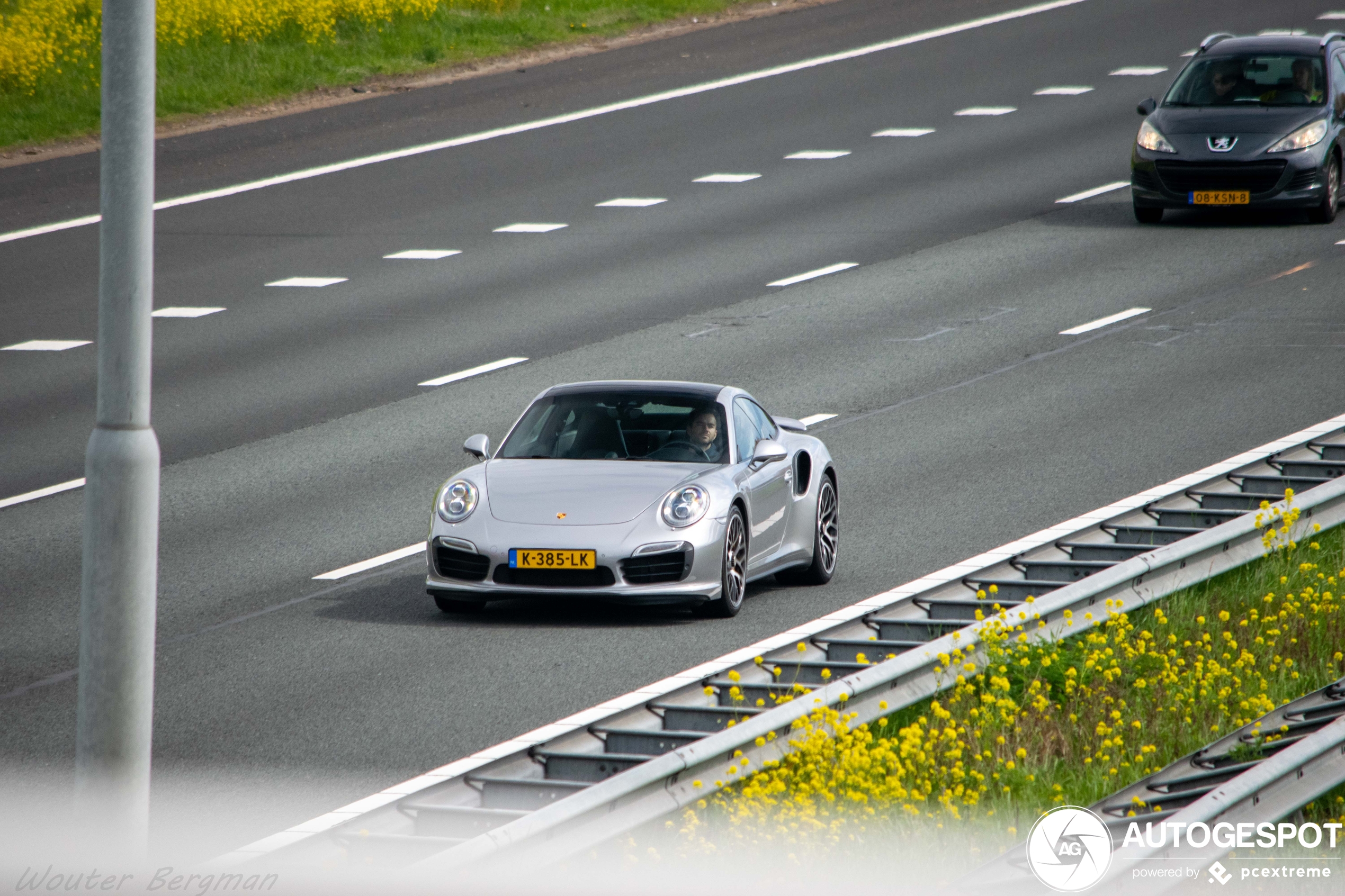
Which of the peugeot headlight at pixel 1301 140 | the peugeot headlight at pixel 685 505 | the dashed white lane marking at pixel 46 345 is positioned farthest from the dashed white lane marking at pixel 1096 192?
the peugeot headlight at pixel 685 505

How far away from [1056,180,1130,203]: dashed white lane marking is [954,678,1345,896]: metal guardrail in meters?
18.9

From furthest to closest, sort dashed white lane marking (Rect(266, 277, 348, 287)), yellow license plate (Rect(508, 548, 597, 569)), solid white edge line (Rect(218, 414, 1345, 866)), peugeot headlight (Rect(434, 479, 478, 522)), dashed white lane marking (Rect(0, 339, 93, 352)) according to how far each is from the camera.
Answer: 1. dashed white lane marking (Rect(266, 277, 348, 287))
2. dashed white lane marking (Rect(0, 339, 93, 352))
3. peugeot headlight (Rect(434, 479, 478, 522))
4. yellow license plate (Rect(508, 548, 597, 569))
5. solid white edge line (Rect(218, 414, 1345, 866))

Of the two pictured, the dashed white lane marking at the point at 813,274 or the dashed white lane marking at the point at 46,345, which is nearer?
the dashed white lane marking at the point at 46,345

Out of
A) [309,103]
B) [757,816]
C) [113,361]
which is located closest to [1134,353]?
[757,816]

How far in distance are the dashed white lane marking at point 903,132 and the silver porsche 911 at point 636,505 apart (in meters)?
18.6

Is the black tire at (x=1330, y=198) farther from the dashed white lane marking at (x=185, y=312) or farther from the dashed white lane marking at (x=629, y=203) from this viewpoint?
the dashed white lane marking at (x=185, y=312)

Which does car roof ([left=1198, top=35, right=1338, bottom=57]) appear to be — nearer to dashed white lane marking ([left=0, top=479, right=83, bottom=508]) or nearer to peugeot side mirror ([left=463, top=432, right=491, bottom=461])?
dashed white lane marking ([left=0, top=479, right=83, bottom=508])

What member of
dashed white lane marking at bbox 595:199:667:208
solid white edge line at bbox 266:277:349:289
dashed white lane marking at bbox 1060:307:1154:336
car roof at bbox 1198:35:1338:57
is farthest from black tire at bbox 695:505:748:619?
car roof at bbox 1198:35:1338:57

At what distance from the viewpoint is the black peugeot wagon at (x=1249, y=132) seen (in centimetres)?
2414

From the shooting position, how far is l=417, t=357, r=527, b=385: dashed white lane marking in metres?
19.3

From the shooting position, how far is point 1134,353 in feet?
65.4

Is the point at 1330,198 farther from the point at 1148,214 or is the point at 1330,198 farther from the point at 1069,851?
the point at 1069,851

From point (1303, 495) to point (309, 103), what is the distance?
23393 mm

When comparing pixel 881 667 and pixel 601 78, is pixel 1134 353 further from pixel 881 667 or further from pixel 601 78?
pixel 601 78
